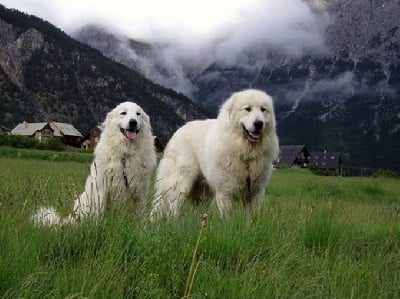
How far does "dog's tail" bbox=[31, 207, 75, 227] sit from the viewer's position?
154 inches

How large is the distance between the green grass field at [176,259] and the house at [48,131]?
10803 centimetres

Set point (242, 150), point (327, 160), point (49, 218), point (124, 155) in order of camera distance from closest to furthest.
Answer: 1. point (49, 218)
2. point (242, 150)
3. point (124, 155)
4. point (327, 160)

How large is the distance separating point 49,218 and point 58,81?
570 feet

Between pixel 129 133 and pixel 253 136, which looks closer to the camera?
pixel 253 136

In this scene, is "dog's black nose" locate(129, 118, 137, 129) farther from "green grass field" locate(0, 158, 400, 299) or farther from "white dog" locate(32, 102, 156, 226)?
"green grass field" locate(0, 158, 400, 299)

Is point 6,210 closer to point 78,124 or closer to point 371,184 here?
point 371,184

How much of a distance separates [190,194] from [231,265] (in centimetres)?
474

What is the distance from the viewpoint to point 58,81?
6698 inches

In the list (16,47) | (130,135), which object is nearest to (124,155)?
(130,135)

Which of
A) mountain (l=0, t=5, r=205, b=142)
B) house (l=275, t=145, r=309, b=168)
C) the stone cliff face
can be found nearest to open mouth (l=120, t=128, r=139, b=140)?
house (l=275, t=145, r=309, b=168)

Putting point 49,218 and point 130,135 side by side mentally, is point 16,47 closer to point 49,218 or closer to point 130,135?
point 130,135

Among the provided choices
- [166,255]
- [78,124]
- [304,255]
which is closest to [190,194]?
[304,255]

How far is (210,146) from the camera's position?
7.52 meters

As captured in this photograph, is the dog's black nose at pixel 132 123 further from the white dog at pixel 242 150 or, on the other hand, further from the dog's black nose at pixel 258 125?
the dog's black nose at pixel 258 125
